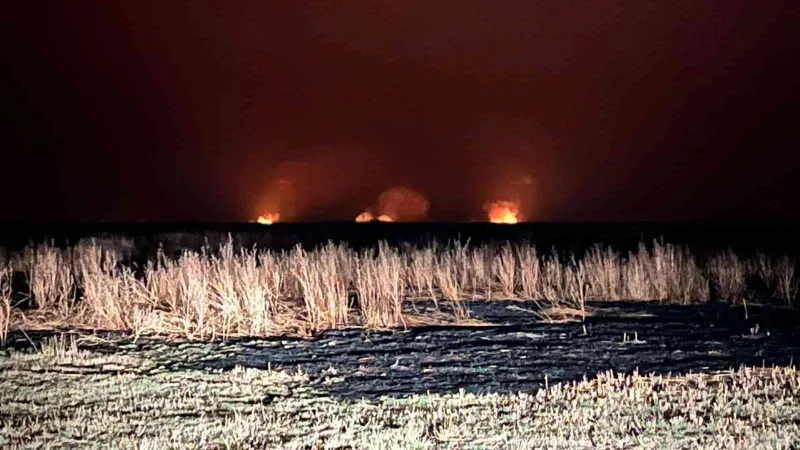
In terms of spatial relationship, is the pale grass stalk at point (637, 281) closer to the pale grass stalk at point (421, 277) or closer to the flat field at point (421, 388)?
the flat field at point (421, 388)

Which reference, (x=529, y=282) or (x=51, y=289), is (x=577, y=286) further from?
(x=51, y=289)

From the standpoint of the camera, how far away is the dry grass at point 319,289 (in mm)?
10383

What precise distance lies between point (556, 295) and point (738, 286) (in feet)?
→ 9.12

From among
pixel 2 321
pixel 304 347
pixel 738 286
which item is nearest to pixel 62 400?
pixel 304 347

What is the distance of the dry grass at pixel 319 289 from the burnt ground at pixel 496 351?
69 centimetres

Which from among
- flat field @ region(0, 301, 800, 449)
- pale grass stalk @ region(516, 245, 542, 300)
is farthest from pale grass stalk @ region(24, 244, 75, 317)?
pale grass stalk @ region(516, 245, 542, 300)

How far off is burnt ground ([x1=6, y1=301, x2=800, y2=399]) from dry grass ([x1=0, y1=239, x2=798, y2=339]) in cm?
69

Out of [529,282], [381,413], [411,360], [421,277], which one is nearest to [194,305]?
[411,360]

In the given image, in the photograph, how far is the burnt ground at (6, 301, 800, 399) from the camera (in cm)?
757

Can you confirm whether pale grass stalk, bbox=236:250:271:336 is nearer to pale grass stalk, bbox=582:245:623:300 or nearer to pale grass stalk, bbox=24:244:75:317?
pale grass stalk, bbox=24:244:75:317

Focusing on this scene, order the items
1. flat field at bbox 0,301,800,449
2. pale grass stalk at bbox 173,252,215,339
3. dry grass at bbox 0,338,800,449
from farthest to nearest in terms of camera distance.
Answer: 1. pale grass stalk at bbox 173,252,215,339
2. flat field at bbox 0,301,800,449
3. dry grass at bbox 0,338,800,449

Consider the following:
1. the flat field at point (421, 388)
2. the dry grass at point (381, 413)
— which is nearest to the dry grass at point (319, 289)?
the flat field at point (421, 388)

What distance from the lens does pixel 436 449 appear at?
17.4 ft

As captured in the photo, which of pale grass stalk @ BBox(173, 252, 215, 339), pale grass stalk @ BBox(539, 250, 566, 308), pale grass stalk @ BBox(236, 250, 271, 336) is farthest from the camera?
pale grass stalk @ BBox(539, 250, 566, 308)
